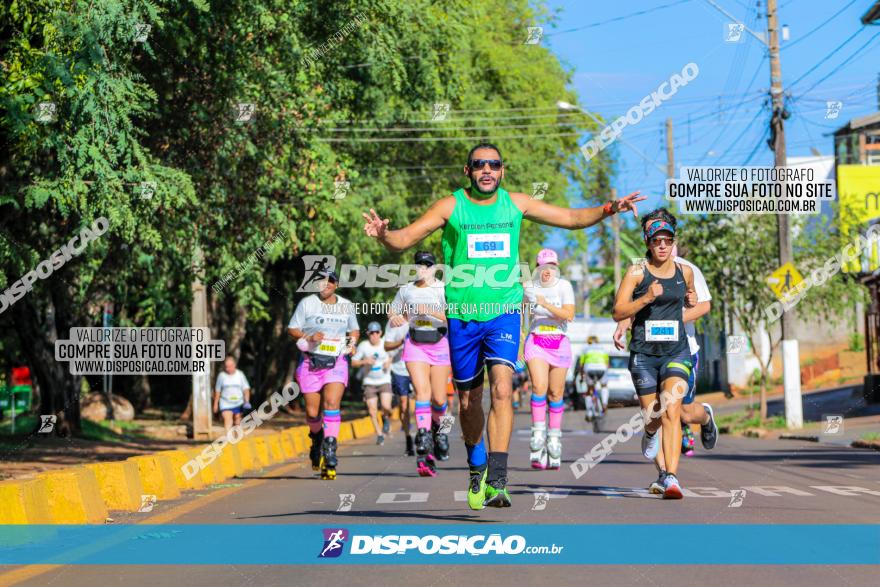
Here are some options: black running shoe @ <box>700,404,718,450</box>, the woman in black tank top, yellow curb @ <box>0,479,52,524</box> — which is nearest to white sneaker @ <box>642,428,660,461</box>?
the woman in black tank top

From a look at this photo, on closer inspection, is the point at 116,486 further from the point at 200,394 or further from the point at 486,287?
the point at 200,394

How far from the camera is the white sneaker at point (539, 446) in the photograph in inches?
577

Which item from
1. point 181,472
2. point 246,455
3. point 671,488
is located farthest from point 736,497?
point 246,455

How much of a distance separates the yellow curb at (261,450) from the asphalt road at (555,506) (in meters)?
0.55

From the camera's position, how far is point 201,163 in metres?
19.4

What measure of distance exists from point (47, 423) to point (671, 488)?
16.3m

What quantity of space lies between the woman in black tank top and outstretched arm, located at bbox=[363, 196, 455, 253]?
242 centimetres

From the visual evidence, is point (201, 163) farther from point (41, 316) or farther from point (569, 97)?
point (569, 97)

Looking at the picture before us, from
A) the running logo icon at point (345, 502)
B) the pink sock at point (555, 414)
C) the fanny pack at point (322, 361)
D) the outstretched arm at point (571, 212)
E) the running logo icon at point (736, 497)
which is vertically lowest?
the running logo icon at point (736, 497)

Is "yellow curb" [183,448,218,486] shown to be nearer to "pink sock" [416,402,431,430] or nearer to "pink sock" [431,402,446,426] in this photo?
"pink sock" [416,402,431,430]

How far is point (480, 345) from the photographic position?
961 centimetres

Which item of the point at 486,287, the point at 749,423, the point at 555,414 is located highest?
the point at 486,287

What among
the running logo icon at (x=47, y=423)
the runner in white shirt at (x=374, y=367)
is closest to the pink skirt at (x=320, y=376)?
the runner in white shirt at (x=374, y=367)

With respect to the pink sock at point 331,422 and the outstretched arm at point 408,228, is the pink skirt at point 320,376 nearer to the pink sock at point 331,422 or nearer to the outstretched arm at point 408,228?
the pink sock at point 331,422
